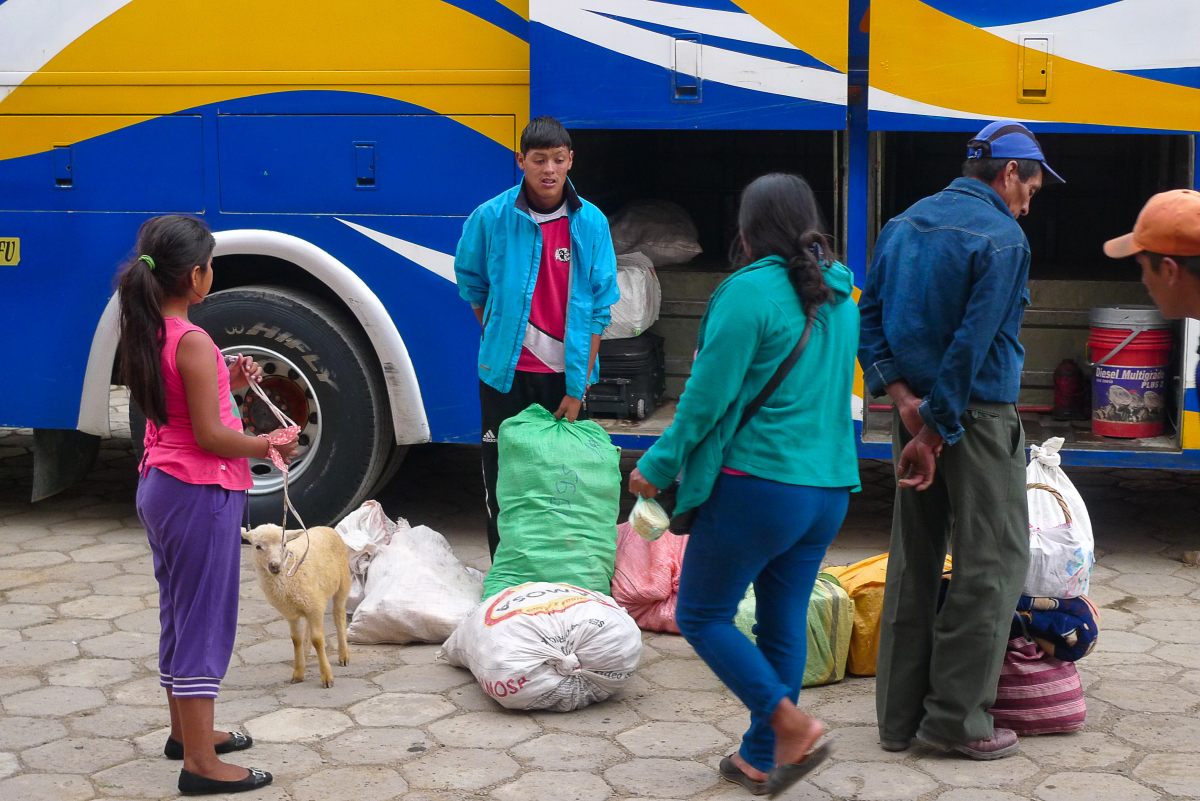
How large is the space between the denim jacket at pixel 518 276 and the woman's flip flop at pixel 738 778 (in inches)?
60.9

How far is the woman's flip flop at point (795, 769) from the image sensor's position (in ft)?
11.2

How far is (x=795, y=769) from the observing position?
3438mm

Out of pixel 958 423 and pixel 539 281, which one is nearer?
pixel 958 423

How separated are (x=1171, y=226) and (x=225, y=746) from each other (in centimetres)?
278

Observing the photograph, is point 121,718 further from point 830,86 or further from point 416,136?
point 830,86

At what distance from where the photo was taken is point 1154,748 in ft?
13.1

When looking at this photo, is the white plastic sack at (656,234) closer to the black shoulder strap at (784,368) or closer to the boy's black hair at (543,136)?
the boy's black hair at (543,136)

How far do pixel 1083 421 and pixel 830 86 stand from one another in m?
1.82

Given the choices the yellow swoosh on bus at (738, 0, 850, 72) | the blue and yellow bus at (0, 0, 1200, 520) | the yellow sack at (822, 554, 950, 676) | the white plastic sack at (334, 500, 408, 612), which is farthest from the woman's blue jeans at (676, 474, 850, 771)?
the yellow swoosh on bus at (738, 0, 850, 72)

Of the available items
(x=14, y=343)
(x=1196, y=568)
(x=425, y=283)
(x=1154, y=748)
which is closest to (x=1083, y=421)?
(x=1196, y=568)

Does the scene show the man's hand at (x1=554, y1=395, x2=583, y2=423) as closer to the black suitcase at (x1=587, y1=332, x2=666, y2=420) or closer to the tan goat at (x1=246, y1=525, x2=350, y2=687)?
the tan goat at (x1=246, y1=525, x2=350, y2=687)

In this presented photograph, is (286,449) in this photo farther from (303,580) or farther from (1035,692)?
(1035,692)

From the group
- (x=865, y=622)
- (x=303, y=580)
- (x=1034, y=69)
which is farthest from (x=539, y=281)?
(x=1034, y=69)

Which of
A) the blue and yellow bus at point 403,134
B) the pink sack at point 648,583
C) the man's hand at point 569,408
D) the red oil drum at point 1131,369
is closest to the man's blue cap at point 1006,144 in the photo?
the blue and yellow bus at point 403,134
